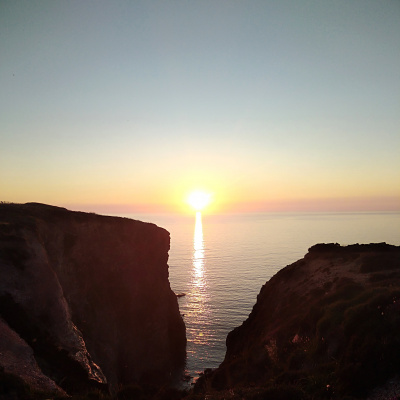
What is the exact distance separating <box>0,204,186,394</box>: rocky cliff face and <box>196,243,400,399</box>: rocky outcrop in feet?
40.1

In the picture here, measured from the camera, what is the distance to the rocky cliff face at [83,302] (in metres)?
21.5

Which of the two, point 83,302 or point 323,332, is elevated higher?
point 323,332

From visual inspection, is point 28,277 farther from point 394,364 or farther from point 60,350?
point 394,364

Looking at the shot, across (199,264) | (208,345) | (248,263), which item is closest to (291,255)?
(248,263)

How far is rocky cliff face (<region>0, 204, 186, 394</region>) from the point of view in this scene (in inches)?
847

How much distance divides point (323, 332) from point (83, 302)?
32314 mm

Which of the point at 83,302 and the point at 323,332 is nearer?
the point at 323,332

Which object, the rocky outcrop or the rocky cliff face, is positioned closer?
the rocky outcrop

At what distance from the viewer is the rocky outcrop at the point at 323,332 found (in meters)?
16.3

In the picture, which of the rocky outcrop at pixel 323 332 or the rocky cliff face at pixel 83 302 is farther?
the rocky cliff face at pixel 83 302

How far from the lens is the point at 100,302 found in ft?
150

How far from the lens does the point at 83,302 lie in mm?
42656

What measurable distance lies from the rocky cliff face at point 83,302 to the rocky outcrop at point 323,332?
40.1ft

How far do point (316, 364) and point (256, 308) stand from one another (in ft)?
79.4
